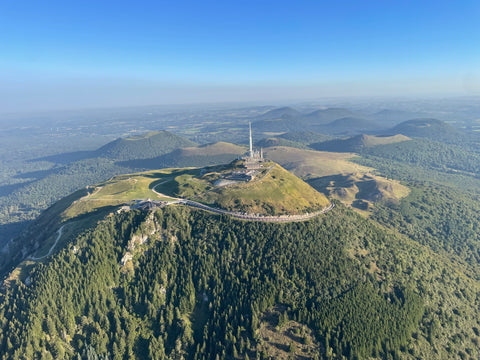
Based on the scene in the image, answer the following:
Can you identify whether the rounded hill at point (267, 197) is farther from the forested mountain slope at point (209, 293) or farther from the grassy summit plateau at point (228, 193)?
the forested mountain slope at point (209, 293)

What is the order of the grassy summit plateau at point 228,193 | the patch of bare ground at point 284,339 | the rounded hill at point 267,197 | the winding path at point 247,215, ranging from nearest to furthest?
the patch of bare ground at point 284,339 < the winding path at point 247,215 < the rounded hill at point 267,197 < the grassy summit plateau at point 228,193

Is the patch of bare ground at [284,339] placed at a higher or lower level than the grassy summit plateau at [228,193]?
lower

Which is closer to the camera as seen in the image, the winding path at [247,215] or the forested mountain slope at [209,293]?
the forested mountain slope at [209,293]

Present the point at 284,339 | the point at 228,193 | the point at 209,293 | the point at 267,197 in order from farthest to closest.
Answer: the point at 228,193
the point at 267,197
the point at 209,293
the point at 284,339

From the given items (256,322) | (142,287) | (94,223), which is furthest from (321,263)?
(94,223)

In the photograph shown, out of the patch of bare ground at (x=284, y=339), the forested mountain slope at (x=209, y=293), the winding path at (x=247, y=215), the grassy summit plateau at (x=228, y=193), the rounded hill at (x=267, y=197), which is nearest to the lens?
the patch of bare ground at (x=284, y=339)

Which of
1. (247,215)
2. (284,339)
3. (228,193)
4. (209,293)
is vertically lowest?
(284,339)

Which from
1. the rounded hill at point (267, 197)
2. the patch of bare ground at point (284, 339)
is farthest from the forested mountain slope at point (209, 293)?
the rounded hill at point (267, 197)

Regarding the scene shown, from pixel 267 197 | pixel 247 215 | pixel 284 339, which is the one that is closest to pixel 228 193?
pixel 247 215

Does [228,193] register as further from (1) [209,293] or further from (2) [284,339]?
(2) [284,339]

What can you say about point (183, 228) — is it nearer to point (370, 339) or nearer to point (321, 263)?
point (321, 263)

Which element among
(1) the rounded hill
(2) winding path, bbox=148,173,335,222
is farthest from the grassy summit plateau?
(2) winding path, bbox=148,173,335,222
